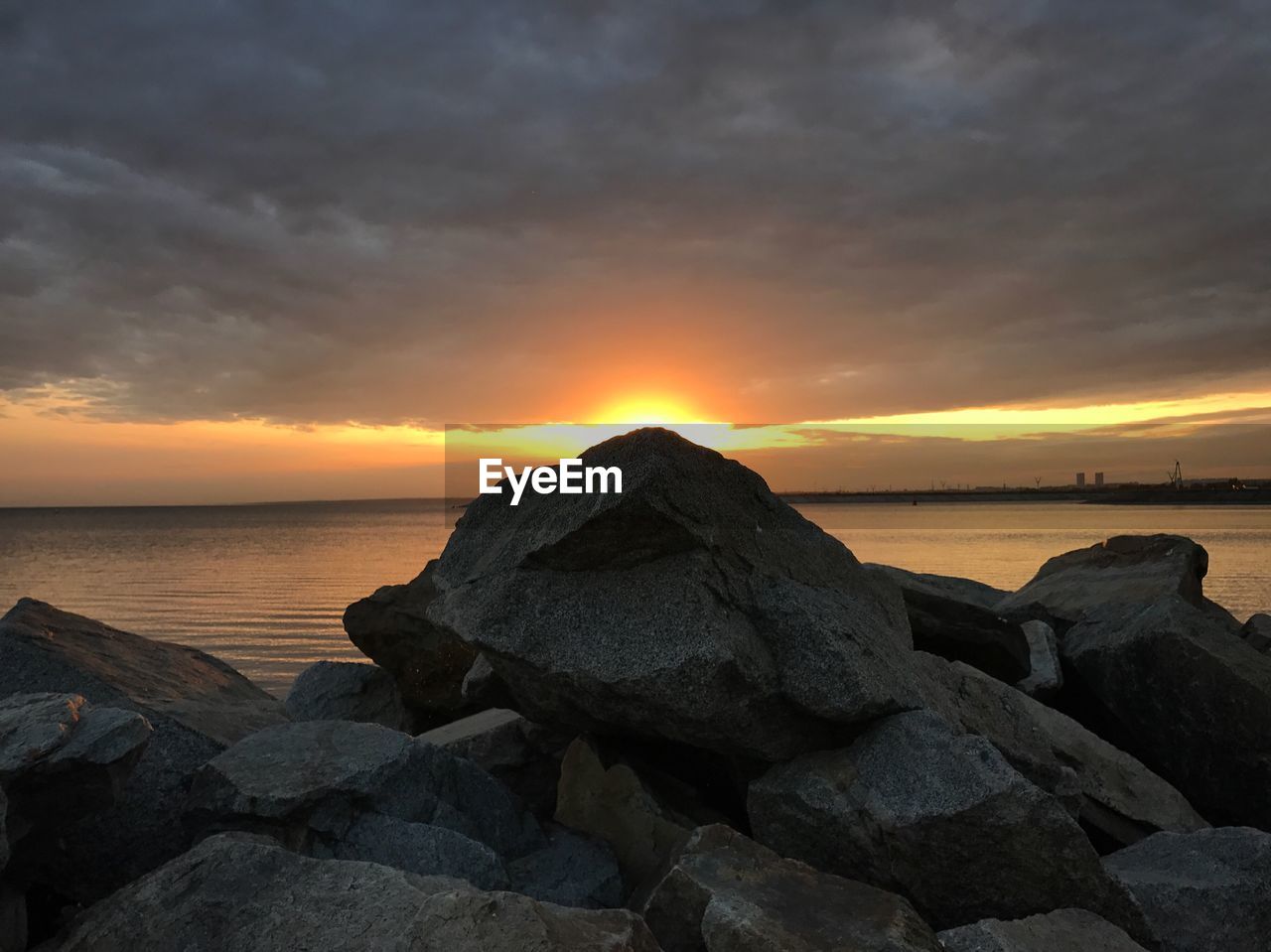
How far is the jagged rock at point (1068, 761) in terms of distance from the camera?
614cm

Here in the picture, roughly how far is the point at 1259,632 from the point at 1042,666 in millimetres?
3714

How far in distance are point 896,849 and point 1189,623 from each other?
3845 mm

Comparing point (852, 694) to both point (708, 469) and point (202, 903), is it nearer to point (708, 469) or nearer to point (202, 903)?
point (708, 469)

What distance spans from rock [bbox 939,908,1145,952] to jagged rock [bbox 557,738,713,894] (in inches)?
63.9

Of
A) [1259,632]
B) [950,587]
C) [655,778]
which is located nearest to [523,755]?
[655,778]

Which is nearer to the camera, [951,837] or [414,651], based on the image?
[951,837]

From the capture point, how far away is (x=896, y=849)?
4.86m

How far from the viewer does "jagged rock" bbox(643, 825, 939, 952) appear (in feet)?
12.7

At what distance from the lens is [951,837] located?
4781 millimetres

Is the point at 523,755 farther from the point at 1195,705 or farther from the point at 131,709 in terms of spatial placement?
the point at 1195,705

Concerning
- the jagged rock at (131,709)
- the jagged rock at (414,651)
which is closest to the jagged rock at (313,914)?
the jagged rock at (131,709)

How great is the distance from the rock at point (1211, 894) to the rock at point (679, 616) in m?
1.47

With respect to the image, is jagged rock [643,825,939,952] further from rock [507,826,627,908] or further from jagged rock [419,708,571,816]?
jagged rock [419,708,571,816]

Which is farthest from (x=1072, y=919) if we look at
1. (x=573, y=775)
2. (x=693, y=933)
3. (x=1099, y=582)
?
(x=1099, y=582)
